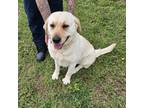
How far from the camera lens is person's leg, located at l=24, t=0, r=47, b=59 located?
3231mm

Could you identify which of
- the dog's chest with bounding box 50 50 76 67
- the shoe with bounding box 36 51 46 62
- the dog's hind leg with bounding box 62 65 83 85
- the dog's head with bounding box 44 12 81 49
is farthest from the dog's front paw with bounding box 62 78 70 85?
the dog's head with bounding box 44 12 81 49

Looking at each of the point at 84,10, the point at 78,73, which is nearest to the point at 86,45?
the point at 78,73

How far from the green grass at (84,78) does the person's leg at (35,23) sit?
14 cm

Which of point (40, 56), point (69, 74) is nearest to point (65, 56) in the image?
point (69, 74)

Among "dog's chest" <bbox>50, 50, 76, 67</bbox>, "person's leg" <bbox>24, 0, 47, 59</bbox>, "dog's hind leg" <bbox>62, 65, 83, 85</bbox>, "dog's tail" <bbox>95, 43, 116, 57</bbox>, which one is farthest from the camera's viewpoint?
"dog's tail" <bbox>95, 43, 116, 57</bbox>

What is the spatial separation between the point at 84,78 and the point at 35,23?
73cm

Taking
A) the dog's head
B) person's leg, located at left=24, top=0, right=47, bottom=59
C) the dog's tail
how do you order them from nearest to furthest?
the dog's head, person's leg, located at left=24, top=0, right=47, bottom=59, the dog's tail

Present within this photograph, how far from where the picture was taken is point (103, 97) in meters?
3.08

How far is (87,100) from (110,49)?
0.69m

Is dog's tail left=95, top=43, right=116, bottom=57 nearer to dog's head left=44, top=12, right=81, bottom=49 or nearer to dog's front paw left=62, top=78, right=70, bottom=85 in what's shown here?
dog's front paw left=62, top=78, right=70, bottom=85

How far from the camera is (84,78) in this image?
10.7 feet

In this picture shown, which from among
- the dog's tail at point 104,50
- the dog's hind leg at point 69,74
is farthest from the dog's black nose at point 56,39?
the dog's tail at point 104,50

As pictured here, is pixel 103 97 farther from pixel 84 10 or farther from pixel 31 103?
pixel 84 10

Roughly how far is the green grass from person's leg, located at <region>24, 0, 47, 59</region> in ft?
0.47
